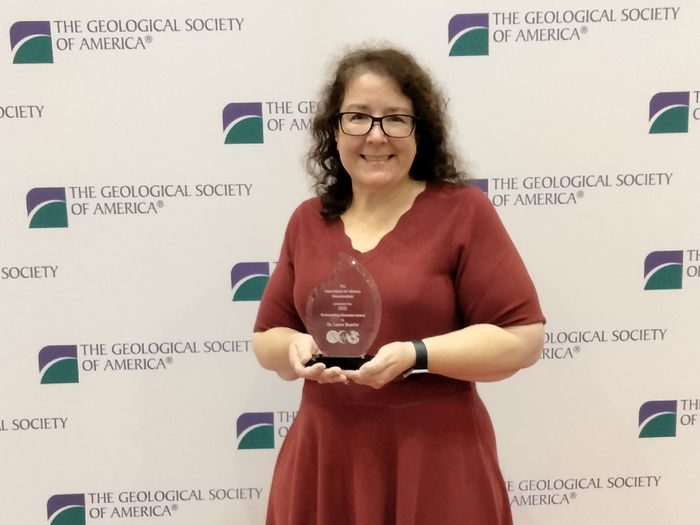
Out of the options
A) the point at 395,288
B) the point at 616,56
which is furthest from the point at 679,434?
the point at 395,288

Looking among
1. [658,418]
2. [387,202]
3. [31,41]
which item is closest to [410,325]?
[387,202]

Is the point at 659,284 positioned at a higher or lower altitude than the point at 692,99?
lower

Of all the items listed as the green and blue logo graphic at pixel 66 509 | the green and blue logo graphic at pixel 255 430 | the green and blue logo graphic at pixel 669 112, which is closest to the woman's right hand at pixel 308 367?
the green and blue logo graphic at pixel 255 430

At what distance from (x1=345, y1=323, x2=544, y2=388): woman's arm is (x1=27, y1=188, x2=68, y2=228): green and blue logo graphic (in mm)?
1275

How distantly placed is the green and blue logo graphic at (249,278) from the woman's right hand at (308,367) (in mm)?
675

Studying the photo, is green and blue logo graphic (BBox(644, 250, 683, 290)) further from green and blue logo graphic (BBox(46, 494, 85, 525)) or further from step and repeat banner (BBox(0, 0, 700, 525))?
green and blue logo graphic (BBox(46, 494, 85, 525))

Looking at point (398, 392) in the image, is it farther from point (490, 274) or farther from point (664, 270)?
point (664, 270)

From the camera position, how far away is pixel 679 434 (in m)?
2.17

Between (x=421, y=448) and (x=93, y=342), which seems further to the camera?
(x=93, y=342)

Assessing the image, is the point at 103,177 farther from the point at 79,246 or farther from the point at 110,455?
the point at 110,455

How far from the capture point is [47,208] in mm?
2031

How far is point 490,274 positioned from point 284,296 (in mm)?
482

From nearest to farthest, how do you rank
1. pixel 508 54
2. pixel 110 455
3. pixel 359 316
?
pixel 359 316, pixel 508 54, pixel 110 455

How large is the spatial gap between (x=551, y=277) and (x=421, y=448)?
0.96 m
